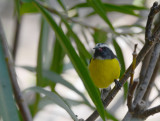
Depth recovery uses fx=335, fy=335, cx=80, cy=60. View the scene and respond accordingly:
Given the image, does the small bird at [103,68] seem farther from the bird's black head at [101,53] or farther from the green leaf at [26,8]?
the green leaf at [26,8]

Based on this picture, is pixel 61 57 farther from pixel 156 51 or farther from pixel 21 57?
pixel 21 57

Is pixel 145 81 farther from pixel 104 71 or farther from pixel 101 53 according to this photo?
pixel 101 53

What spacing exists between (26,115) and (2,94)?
0.27ft

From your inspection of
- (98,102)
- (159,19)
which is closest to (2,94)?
(98,102)

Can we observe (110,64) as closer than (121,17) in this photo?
Yes

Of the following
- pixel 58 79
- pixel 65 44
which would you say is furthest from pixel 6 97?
pixel 58 79

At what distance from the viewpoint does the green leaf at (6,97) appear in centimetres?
73

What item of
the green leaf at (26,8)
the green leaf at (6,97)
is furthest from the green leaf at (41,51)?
the green leaf at (6,97)

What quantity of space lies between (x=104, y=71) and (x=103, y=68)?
0.12ft

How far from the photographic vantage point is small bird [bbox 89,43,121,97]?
1.42 metres

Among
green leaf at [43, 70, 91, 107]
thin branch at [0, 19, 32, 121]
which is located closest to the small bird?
green leaf at [43, 70, 91, 107]

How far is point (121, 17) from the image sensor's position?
9.46ft

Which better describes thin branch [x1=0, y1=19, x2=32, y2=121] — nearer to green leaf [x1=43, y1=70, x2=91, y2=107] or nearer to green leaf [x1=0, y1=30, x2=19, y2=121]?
green leaf [x1=0, y1=30, x2=19, y2=121]

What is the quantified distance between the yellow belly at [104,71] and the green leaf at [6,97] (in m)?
0.63
